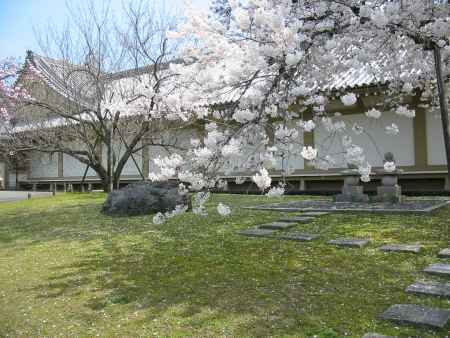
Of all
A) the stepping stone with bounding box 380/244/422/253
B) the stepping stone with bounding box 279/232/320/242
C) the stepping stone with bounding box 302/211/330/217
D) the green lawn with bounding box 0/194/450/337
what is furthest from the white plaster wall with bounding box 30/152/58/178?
the stepping stone with bounding box 380/244/422/253

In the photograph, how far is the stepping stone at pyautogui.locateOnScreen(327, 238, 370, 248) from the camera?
17.9ft

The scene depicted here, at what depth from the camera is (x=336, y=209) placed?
8547 millimetres

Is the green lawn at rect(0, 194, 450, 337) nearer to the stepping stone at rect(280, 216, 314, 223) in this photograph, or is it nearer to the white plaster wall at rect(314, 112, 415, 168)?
the stepping stone at rect(280, 216, 314, 223)

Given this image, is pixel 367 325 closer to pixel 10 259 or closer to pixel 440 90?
pixel 440 90

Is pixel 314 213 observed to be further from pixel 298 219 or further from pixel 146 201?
pixel 146 201

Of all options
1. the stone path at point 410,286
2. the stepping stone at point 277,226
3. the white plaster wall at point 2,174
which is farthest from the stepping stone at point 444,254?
the white plaster wall at point 2,174

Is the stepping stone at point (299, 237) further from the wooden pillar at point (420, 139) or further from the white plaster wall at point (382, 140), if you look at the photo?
the wooden pillar at point (420, 139)

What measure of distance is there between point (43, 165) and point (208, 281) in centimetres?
1880

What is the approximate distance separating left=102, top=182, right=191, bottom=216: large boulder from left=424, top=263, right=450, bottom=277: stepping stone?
562cm

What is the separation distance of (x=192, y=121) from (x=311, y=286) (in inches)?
368

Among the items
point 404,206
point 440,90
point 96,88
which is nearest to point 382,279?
point 440,90

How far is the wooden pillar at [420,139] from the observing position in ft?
38.0

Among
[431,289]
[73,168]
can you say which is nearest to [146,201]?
[431,289]

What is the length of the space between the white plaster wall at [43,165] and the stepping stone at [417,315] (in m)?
19.3
